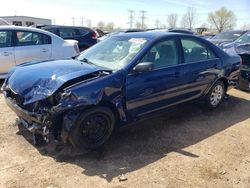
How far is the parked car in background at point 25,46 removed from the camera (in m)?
7.11

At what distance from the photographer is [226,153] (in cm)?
400

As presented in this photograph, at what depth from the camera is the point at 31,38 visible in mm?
7508

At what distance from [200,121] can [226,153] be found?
4.04 feet

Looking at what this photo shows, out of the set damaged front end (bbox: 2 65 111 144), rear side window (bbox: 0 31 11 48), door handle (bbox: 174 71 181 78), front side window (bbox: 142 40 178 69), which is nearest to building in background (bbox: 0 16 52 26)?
rear side window (bbox: 0 31 11 48)

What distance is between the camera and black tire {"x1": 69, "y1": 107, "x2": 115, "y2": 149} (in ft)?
11.7

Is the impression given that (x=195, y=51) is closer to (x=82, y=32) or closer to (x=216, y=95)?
(x=216, y=95)

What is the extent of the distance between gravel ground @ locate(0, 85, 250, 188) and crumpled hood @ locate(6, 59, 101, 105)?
806 mm

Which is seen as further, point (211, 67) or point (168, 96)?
point (211, 67)

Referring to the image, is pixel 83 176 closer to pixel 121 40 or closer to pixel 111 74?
pixel 111 74

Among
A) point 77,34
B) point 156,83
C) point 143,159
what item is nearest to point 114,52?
point 156,83

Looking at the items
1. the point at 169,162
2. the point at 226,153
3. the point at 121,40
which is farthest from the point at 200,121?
the point at 121,40

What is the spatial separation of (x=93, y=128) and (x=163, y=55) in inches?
69.0

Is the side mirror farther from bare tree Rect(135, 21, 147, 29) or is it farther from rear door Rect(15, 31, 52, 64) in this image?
bare tree Rect(135, 21, 147, 29)

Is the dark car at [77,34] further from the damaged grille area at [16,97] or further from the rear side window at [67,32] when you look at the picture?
the damaged grille area at [16,97]
